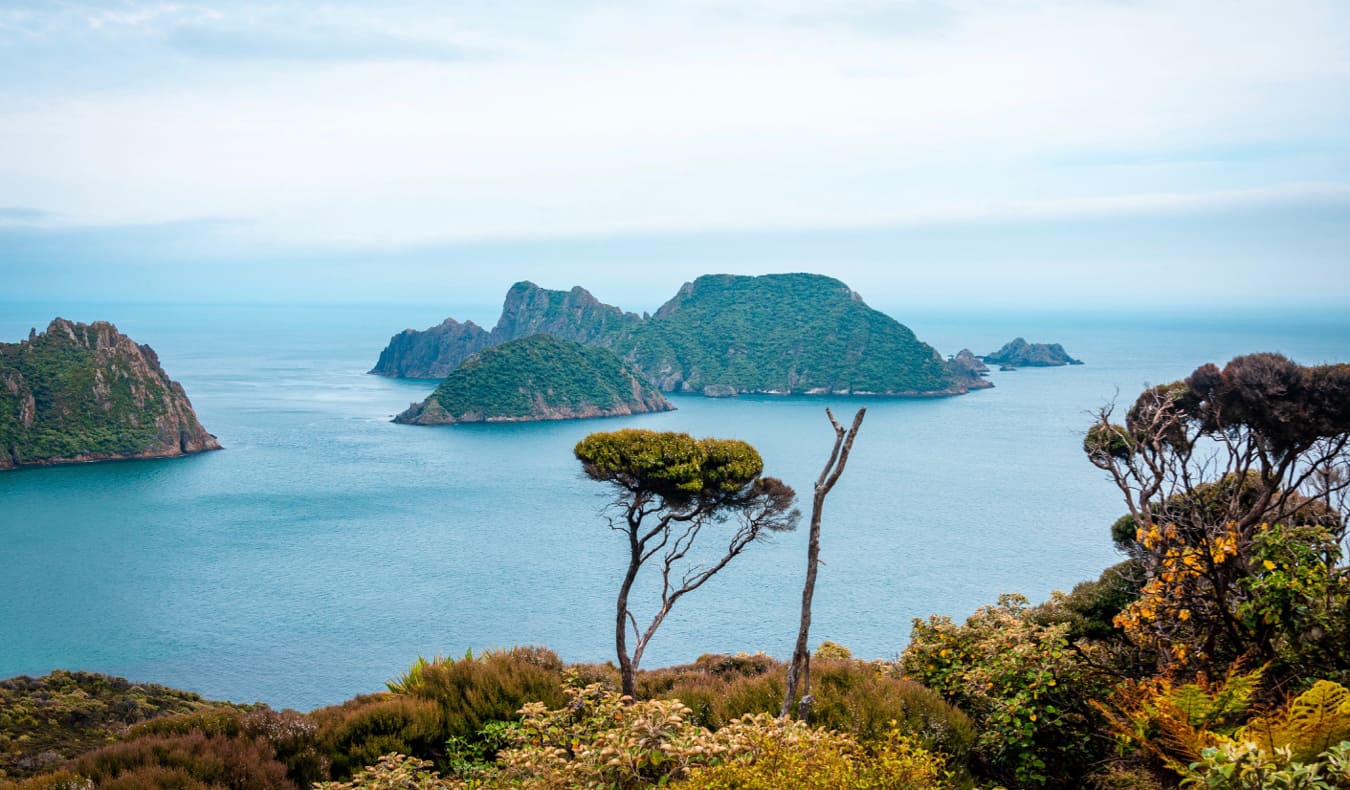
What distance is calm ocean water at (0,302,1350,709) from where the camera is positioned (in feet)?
160

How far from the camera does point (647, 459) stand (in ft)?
53.9

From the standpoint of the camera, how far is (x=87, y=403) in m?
106

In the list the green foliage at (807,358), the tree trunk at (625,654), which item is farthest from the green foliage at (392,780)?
the green foliage at (807,358)

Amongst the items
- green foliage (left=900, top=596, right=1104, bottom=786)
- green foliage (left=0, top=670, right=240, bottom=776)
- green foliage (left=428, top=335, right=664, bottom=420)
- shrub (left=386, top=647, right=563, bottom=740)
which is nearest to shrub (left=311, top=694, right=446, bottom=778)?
shrub (left=386, top=647, right=563, bottom=740)

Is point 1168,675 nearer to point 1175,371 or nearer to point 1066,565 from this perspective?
point 1066,565

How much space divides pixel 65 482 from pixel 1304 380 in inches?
4206

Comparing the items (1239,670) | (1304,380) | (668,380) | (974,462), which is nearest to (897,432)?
(974,462)

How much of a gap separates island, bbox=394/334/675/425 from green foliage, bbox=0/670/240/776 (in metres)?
99.7

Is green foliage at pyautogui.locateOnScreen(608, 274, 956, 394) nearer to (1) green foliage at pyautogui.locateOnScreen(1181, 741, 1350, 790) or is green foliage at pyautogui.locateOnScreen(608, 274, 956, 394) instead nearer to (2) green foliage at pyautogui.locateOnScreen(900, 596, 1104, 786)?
(2) green foliage at pyautogui.locateOnScreen(900, 596, 1104, 786)

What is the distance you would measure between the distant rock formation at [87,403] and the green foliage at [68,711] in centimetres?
7916

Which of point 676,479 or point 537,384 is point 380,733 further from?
point 537,384

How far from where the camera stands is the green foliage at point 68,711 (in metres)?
24.6

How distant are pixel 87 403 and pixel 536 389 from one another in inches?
2378

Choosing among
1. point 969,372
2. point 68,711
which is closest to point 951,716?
point 68,711
